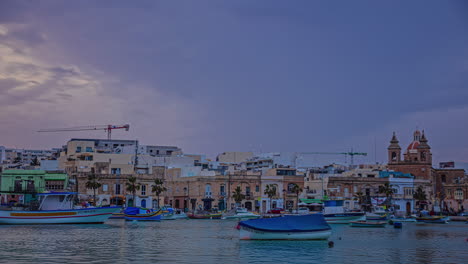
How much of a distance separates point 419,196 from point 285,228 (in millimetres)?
63489

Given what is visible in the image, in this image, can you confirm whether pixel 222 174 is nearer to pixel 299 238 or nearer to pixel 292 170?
pixel 292 170

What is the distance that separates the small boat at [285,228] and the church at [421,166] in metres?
65.6

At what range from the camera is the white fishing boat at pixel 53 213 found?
2127 inches

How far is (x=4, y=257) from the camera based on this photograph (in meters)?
27.3

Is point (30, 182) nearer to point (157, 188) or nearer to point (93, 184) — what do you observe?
point (93, 184)

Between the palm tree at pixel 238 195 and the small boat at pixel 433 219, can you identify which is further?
the palm tree at pixel 238 195

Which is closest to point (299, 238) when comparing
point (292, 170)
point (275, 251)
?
point (275, 251)

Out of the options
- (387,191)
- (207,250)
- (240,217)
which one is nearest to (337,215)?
(240,217)

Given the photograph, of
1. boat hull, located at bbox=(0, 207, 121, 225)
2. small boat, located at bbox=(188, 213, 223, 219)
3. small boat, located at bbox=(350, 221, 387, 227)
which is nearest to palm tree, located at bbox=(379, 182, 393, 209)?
small boat, located at bbox=(188, 213, 223, 219)

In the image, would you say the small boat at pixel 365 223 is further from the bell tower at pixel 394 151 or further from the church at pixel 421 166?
the bell tower at pixel 394 151

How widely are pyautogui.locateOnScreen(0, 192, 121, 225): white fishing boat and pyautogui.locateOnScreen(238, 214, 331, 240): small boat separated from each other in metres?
22.0

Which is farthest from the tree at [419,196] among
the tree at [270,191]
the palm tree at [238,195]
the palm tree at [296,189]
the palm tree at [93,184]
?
the palm tree at [93,184]

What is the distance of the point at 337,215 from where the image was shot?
63.1m

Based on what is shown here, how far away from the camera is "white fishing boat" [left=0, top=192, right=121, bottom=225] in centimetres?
5403
